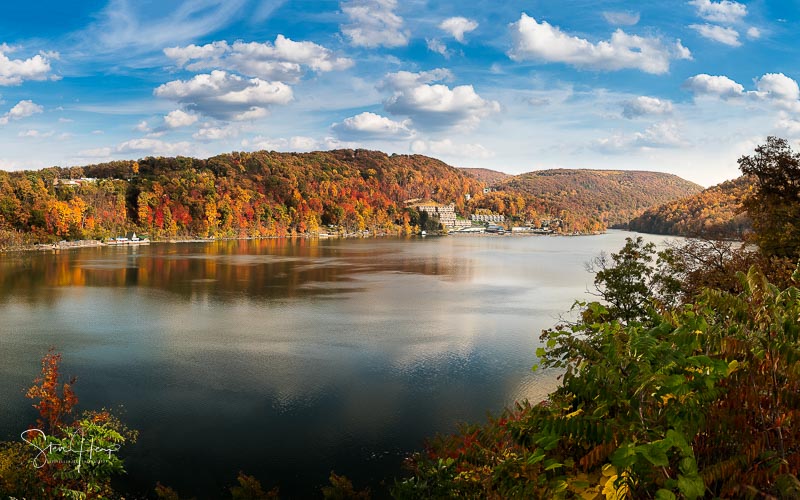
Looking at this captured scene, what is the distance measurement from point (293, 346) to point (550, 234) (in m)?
112

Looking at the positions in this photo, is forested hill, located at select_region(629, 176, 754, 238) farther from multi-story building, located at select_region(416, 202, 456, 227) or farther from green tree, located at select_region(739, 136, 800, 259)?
green tree, located at select_region(739, 136, 800, 259)

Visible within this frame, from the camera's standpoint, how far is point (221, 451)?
Answer: 9742mm

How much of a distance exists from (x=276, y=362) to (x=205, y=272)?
24113mm

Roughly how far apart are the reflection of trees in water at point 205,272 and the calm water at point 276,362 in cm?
32

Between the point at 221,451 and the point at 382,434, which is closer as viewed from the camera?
the point at 221,451

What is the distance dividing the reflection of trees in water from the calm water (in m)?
0.32

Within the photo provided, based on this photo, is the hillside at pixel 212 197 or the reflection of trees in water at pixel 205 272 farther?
the hillside at pixel 212 197

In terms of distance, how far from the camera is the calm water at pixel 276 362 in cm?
973

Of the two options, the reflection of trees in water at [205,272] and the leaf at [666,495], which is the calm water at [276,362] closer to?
the reflection of trees in water at [205,272]

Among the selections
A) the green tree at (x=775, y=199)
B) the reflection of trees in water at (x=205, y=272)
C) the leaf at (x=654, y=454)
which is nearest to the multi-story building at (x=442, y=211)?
the reflection of trees in water at (x=205, y=272)

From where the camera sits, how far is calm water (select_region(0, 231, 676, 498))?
973 centimetres

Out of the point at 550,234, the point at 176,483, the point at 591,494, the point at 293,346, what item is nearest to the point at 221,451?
the point at 176,483

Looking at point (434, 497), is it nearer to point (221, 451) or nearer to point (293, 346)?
point (221, 451)

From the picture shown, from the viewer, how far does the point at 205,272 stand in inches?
1470
